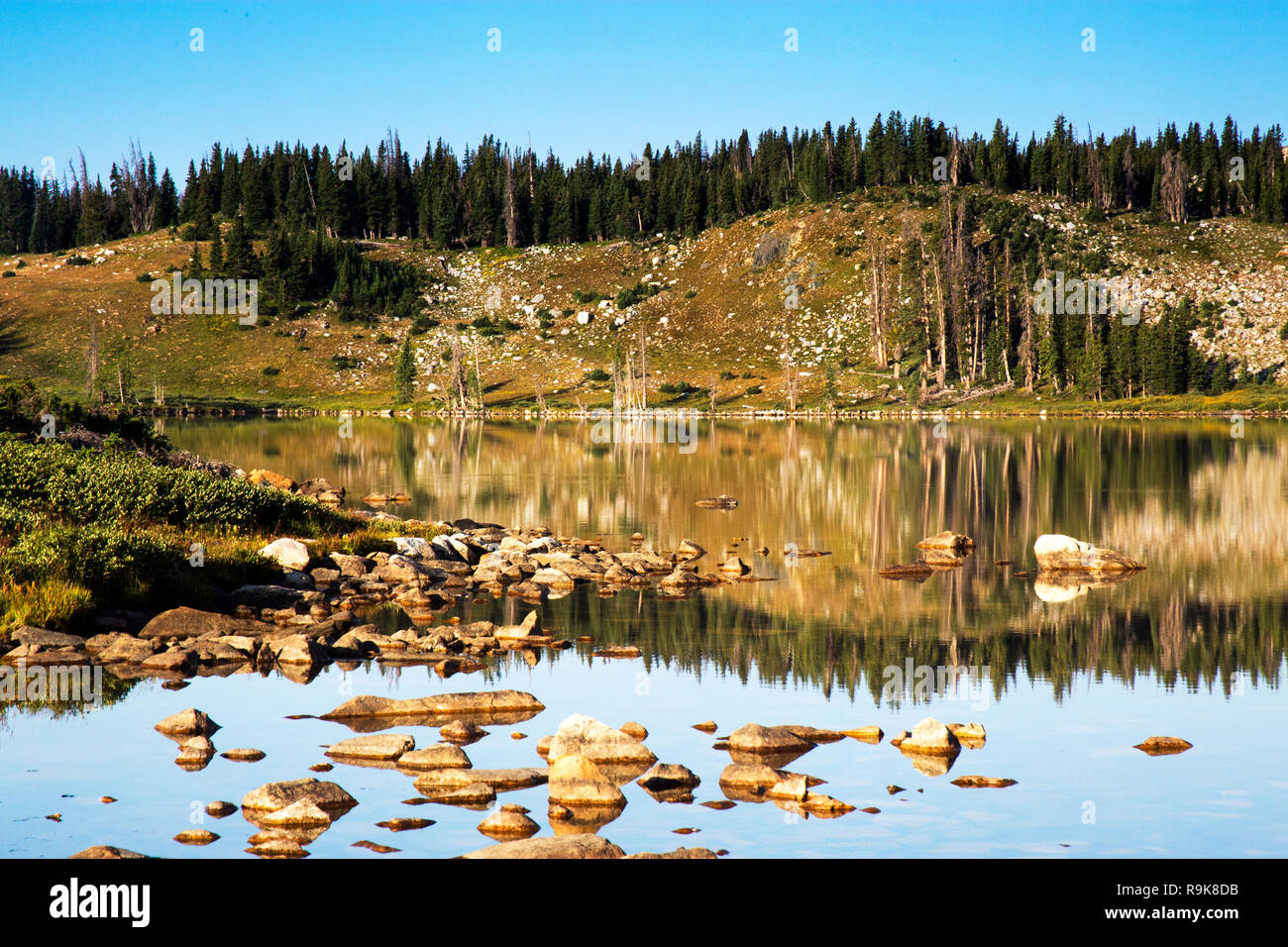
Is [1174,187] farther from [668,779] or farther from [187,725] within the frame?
[187,725]

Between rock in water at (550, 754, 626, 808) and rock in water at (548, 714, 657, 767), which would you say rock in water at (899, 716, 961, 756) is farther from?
rock in water at (550, 754, 626, 808)

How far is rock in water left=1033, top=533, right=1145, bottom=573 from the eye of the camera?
2722 centimetres

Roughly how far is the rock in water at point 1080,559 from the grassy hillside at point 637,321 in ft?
331

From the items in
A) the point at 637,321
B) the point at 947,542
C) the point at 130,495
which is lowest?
the point at 947,542

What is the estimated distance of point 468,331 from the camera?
165 metres

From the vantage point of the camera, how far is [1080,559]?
2742cm

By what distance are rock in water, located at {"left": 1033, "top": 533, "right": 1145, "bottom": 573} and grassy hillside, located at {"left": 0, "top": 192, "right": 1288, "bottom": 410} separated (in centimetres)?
10095

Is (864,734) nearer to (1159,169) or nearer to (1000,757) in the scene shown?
(1000,757)

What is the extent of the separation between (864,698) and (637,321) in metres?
149

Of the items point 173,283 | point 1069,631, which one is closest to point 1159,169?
point 173,283

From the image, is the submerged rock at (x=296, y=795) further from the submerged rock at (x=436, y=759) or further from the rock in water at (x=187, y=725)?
the rock in water at (x=187, y=725)

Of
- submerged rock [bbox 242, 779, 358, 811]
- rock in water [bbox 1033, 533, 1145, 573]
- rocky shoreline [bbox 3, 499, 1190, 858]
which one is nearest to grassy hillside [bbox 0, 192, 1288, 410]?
rock in water [bbox 1033, 533, 1145, 573]

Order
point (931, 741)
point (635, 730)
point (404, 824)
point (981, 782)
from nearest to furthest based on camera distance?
point (404, 824) < point (981, 782) < point (931, 741) < point (635, 730)

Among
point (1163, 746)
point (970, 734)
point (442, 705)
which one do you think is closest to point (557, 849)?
point (442, 705)
